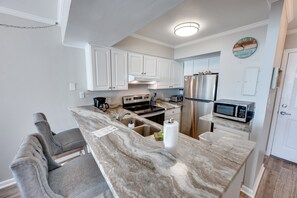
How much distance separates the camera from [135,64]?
9.11 ft

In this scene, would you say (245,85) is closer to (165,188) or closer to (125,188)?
(165,188)

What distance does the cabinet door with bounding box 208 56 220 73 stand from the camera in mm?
2999

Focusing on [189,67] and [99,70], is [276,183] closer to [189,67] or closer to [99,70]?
[189,67]

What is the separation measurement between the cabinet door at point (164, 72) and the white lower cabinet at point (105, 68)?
3.33 feet

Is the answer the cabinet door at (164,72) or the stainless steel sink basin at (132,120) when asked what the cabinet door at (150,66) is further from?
the stainless steel sink basin at (132,120)

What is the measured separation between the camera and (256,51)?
6.95ft

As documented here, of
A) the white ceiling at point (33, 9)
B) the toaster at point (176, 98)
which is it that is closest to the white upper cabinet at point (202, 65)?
the toaster at point (176, 98)

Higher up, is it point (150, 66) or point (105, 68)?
point (150, 66)

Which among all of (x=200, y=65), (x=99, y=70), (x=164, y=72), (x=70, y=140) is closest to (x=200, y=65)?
(x=200, y=65)

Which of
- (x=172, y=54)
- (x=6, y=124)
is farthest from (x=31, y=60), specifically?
(x=172, y=54)

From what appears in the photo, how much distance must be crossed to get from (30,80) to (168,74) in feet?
9.59

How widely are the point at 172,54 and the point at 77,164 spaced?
3.34 metres

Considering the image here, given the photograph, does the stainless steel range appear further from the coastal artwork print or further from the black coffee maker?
the coastal artwork print

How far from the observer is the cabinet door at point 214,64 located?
2999 mm
